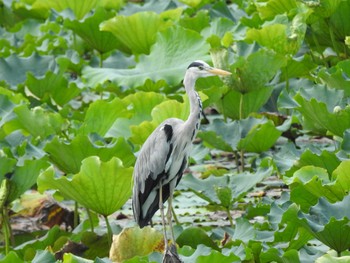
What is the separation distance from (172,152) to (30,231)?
3.93 feet

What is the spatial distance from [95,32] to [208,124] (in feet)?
4.08

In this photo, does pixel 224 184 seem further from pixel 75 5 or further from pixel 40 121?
pixel 75 5

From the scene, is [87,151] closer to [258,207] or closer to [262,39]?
[258,207]

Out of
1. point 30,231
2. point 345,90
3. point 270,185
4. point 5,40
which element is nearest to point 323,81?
point 345,90

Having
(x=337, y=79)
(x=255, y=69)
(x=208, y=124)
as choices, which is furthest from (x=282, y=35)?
(x=337, y=79)

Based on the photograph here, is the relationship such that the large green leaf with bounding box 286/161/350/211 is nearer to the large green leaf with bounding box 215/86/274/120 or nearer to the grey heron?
the grey heron

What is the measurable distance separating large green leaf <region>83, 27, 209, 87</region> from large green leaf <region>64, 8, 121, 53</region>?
587 mm

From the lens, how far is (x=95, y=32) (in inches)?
240

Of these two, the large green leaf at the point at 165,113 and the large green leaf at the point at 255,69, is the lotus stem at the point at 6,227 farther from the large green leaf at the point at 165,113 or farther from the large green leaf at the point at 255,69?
the large green leaf at the point at 255,69

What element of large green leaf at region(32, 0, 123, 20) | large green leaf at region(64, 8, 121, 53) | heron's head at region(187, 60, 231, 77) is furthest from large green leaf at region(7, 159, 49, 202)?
large green leaf at region(32, 0, 123, 20)

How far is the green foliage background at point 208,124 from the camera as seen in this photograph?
3627mm

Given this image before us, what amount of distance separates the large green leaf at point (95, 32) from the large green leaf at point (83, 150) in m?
1.83

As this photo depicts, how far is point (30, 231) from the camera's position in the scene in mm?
4660

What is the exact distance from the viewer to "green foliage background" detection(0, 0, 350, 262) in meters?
3.63
